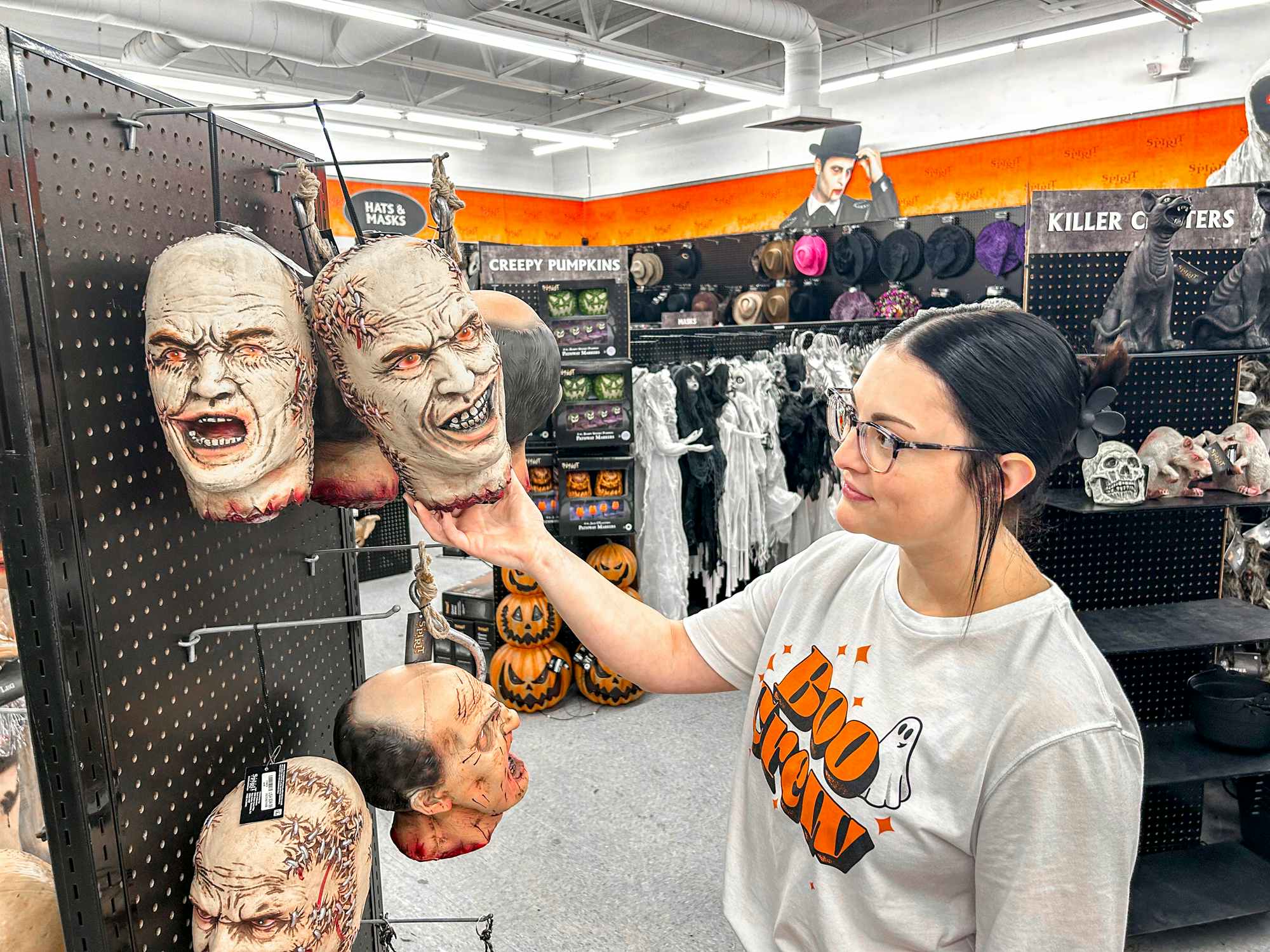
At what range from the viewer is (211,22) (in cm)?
694

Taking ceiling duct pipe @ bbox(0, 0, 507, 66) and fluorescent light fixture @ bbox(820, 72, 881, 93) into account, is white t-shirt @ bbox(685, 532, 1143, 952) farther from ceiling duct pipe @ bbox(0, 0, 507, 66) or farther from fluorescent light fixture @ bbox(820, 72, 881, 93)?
fluorescent light fixture @ bbox(820, 72, 881, 93)

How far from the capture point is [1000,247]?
23.7ft

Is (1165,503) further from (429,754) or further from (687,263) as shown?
(687,263)

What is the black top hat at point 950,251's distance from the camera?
7.40 meters

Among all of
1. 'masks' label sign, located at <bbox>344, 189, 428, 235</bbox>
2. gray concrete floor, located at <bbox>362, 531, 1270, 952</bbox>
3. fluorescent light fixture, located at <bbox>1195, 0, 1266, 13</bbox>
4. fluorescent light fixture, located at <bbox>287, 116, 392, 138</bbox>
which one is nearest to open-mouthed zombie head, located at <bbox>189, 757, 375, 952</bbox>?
gray concrete floor, located at <bbox>362, 531, 1270, 952</bbox>

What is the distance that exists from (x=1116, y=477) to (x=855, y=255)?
5.34 metres

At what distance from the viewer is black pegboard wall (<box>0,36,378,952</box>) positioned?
2.80 ft

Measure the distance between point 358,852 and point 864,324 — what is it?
6.34 meters

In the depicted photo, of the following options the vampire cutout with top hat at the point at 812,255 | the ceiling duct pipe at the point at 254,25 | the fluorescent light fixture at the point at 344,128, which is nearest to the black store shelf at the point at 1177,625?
the vampire cutout with top hat at the point at 812,255

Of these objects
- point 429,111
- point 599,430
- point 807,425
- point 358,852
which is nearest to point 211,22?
point 429,111

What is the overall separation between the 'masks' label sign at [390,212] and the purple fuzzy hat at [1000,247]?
4.62 m

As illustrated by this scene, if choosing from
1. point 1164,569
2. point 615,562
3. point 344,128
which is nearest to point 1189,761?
point 1164,569

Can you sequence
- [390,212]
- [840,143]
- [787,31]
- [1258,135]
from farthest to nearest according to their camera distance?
[840,143], [787,31], [390,212], [1258,135]

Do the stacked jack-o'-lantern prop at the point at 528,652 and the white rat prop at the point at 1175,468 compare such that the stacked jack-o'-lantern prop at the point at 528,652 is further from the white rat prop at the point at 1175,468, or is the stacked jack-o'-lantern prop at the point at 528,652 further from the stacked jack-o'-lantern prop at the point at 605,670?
the white rat prop at the point at 1175,468
